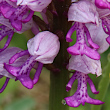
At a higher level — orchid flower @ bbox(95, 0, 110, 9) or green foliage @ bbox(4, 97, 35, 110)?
orchid flower @ bbox(95, 0, 110, 9)

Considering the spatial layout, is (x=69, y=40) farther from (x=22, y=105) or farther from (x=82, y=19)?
(x=22, y=105)

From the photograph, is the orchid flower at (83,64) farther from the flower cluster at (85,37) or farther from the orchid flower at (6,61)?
the orchid flower at (6,61)

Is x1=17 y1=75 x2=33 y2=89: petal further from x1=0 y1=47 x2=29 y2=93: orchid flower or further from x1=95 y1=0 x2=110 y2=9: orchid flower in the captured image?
x1=95 y1=0 x2=110 y2=9: orchid flower

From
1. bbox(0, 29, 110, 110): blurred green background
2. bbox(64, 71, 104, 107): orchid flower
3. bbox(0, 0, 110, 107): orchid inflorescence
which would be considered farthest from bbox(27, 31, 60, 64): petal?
bbox(0, 29, 110, 110): blurred green background

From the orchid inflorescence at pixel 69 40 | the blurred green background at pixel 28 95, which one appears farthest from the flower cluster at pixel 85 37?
the blurred green background at pixel 28 95

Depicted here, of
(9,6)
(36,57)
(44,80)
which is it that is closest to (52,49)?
(36,57)

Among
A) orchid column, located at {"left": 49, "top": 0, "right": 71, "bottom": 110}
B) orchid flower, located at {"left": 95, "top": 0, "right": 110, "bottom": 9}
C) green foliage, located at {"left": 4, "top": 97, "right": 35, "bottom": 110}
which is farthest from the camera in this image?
green foliage, located at {"left": 4, "top": 97, "right": 35, "bottom": 110}

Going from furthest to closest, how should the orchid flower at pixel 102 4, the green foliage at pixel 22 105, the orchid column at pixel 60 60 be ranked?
the green foliage at pixel 22 105
the orchid column at pixel 60 60
the orchid flower at pixel 102 4
